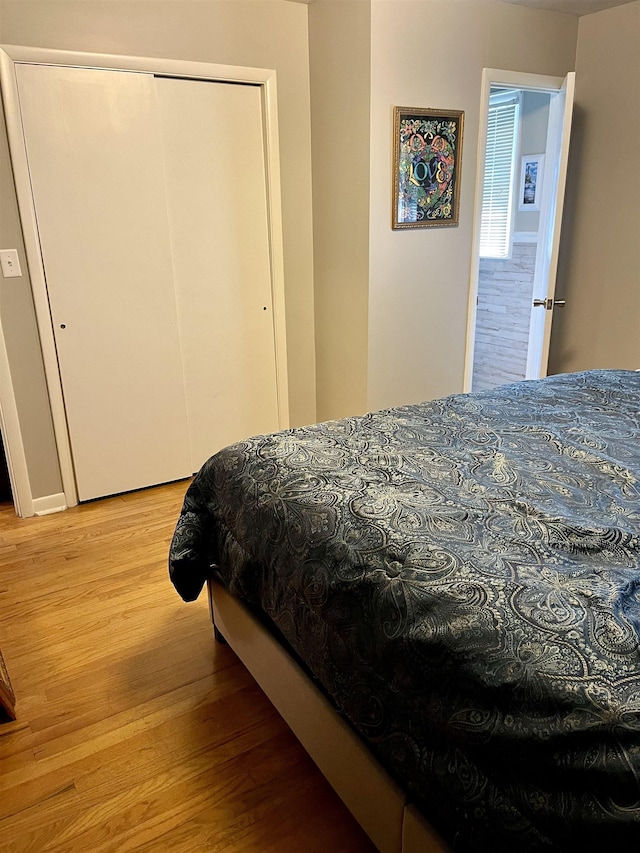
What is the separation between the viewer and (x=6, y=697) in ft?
5.82

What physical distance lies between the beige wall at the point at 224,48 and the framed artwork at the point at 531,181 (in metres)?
1.67

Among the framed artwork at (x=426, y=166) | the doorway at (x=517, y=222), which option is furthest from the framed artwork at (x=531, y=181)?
the framed artwork at (x=426, y=166)

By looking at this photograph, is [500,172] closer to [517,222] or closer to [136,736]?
[517,222]

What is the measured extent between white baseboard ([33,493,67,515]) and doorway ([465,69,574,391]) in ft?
7.64

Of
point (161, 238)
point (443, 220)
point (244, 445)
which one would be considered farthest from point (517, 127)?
point (244, 445)

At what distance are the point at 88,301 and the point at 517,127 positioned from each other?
9.98ft

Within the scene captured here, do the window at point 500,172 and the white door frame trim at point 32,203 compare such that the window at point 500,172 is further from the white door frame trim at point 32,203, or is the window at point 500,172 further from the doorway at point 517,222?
the white door frame trim at point 32,203

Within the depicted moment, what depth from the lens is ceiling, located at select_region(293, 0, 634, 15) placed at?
126 inches

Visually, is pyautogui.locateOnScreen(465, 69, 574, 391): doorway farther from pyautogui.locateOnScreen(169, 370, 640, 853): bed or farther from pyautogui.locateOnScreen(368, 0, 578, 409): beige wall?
pyautogui.locateOnScreen(169, 370, 640, 853): bed

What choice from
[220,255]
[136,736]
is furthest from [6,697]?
[220,255]

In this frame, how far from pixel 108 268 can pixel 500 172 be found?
113 inches

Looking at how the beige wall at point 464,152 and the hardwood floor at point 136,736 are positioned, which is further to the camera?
the beige wall at point 464,152

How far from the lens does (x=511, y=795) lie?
2.99ft

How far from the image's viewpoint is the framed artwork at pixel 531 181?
409cm
